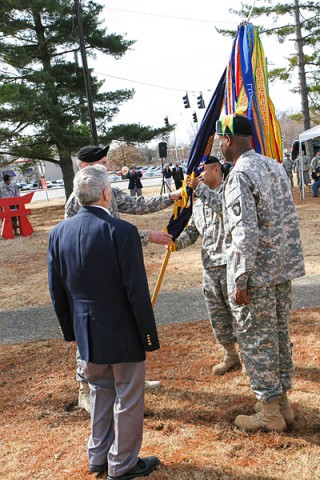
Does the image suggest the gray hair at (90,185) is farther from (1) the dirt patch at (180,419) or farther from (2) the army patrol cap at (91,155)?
(1) the dirt patch at (180,419)

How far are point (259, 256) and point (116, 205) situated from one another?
1.46 meters

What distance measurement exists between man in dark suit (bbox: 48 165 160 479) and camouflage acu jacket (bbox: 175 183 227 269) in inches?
54.4

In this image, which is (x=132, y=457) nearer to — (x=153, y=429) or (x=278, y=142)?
(x=153, y=429)

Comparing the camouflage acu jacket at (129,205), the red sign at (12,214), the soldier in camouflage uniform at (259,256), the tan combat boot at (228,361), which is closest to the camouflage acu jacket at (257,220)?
the soldier in camouflage uniform at (259,256)

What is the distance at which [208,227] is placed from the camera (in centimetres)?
429

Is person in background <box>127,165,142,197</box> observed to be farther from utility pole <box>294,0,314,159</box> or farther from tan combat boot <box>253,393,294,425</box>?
tan combat boot <box>253,393,294,425</box>

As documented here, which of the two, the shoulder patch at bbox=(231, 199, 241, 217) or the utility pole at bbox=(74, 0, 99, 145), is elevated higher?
the utility pole at bbox=(74, 0, 99, 145)

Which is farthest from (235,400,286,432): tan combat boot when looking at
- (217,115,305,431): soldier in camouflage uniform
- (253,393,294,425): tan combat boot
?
(253,393,294,425): tan combat boot

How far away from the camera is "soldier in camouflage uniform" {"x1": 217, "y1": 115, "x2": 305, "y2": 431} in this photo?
3.03 metres

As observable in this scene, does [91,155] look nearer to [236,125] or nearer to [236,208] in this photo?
[236,125]

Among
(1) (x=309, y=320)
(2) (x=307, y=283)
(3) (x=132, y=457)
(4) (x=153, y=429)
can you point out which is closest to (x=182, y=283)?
(2) (x=307, y=283)

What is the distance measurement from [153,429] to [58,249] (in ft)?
5.27

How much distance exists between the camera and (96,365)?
2883 millimetres

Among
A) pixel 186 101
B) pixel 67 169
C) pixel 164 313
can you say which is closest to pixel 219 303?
pixel 164 313
